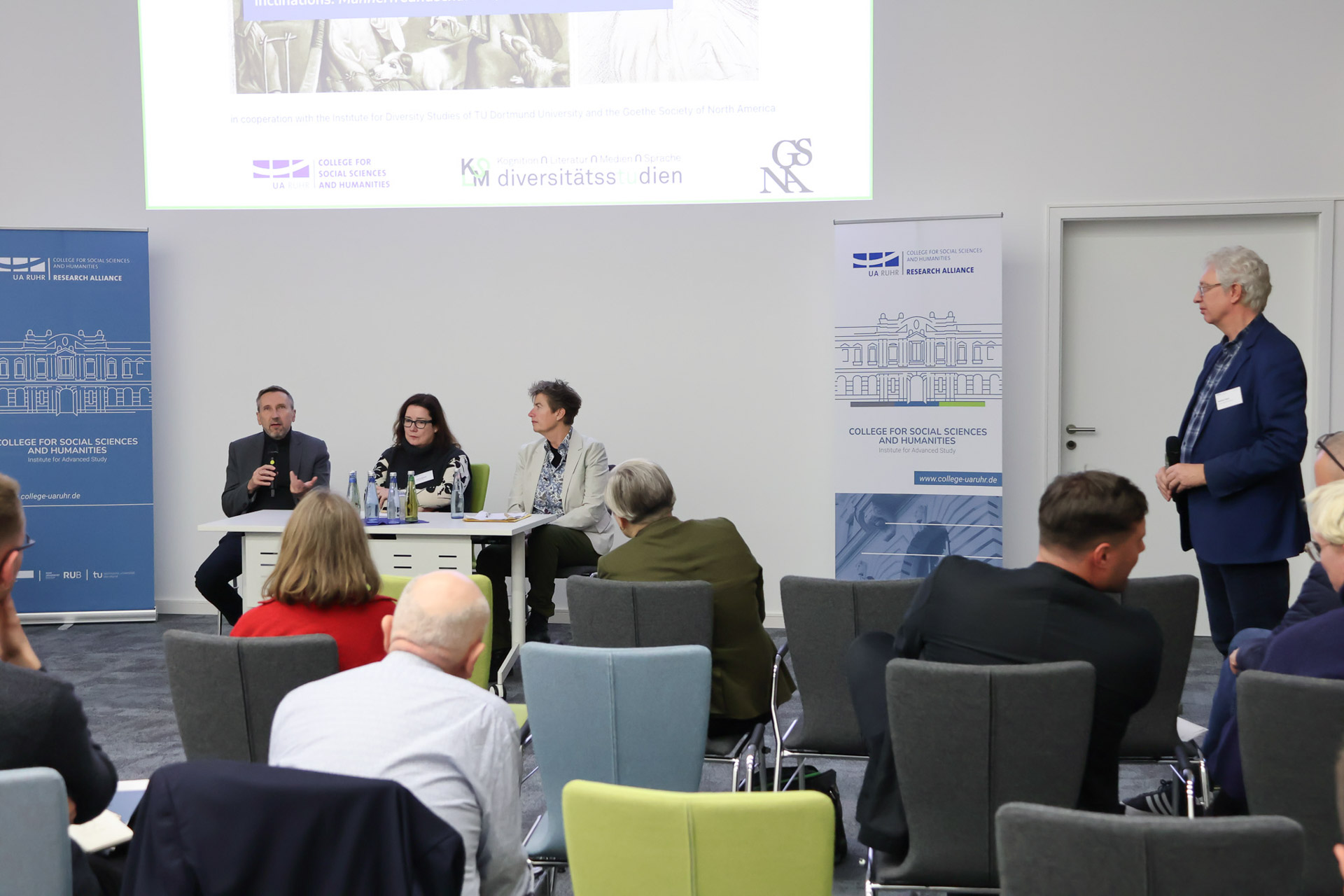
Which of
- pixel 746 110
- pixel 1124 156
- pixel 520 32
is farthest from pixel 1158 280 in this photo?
pixel 520 32

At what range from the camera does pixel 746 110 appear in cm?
562

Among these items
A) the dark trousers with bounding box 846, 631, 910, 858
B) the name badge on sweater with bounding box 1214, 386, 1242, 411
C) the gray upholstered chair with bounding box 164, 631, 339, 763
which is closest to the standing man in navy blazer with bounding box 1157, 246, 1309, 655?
the name badge on sweater with bounding box 1214, 386, 1242, 411

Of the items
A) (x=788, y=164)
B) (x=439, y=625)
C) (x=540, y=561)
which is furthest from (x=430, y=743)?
(x=788, y=164)

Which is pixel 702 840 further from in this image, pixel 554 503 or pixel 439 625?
pixel 554 503

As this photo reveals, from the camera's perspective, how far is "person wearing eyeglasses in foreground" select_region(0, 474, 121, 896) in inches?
60.7

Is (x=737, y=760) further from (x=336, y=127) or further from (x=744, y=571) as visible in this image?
(x=336, y=127)

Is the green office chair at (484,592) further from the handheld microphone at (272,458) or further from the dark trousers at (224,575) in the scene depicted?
the handheld microphone at (272,458)

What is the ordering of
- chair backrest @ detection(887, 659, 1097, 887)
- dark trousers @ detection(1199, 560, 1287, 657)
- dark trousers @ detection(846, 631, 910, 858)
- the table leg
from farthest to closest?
1. the table leg
2. dark trousers @ detection(1199, 560, 1287, 657)
3. dark trousers @ detection(846, 631, 910, 858)
4. chair backrest @ detection(887, 659, 1097, 887)

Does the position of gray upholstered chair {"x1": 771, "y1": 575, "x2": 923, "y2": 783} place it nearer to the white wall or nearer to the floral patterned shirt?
the floral patterned shirt

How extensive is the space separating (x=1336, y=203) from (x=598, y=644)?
474 centimetres

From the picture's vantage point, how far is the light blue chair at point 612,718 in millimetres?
2191

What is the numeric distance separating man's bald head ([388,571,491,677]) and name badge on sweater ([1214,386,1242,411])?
2.66m

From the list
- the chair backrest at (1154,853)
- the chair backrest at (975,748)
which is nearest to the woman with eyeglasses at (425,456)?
the chair backrest at (975,748)

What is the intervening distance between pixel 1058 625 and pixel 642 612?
1174 millimetres
